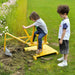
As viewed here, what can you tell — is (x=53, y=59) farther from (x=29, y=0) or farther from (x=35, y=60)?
(x=29, y=0)

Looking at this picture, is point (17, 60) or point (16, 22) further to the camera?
point (16, 22)

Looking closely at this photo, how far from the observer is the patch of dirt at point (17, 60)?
11.3ft

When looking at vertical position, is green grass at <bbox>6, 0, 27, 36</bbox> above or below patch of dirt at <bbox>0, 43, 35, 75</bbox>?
above

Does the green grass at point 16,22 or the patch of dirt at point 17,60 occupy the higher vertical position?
the green grass at point 16,22

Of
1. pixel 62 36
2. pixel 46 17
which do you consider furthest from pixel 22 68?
pixel 46 17

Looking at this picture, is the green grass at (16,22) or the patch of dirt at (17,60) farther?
the green grass at (16,22)

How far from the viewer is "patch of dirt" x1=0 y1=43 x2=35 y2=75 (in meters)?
3.43

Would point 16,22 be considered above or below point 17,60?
above

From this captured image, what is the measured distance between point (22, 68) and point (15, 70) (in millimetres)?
177

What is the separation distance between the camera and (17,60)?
3812 millimetres

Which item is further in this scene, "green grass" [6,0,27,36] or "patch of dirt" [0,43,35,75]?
"green grass" [6,0,27,36]

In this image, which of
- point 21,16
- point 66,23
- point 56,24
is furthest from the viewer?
point 56,24

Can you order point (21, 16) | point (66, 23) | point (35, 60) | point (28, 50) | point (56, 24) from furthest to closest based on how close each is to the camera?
point (56, 24) < point (21, 16) < point (28, 50) < point (35, 60) < point (66, 23)

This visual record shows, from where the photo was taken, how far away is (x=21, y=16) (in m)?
6.00
